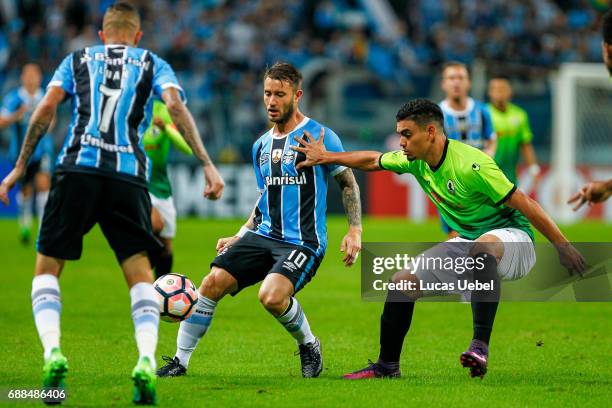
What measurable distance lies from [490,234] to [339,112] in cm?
1613

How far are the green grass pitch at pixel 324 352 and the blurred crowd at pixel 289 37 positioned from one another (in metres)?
10.5

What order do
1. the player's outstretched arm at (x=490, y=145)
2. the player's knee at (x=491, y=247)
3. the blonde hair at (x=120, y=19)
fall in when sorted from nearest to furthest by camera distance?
the blonde hair at (x=120, y=19) → the player's knee at (x=491, y=247) → the player's outstretched arm at (x=490, y=145)

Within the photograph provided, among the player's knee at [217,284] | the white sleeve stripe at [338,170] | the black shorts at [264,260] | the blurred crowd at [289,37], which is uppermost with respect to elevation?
the blurred crowd at [289,37]

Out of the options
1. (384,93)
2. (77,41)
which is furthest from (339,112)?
(77,41)

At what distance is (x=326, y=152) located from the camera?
709 centimetres

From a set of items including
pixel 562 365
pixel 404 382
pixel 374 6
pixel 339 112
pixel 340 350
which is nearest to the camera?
pixel 404 382

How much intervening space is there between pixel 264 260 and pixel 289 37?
19.7 meters

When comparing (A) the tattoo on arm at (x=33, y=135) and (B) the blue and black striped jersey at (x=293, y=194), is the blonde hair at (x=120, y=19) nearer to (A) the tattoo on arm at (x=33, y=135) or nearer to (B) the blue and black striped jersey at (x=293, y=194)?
(A) the tattoo on arm at (x=33, y=135)

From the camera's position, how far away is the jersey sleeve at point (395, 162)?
7.22 meters

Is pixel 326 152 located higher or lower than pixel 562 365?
higher

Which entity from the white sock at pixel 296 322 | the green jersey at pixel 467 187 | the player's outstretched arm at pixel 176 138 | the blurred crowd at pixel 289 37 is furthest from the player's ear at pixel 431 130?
the blurred crowd at pixel 289 37

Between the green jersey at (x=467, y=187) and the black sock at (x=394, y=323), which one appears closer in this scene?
the green jersey at (x=467, y=187)

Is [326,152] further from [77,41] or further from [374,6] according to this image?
[374,6]

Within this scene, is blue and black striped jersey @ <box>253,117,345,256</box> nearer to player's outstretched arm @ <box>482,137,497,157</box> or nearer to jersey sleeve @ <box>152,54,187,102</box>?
jersey sleeve @ <box>152,54,187,102</box>
